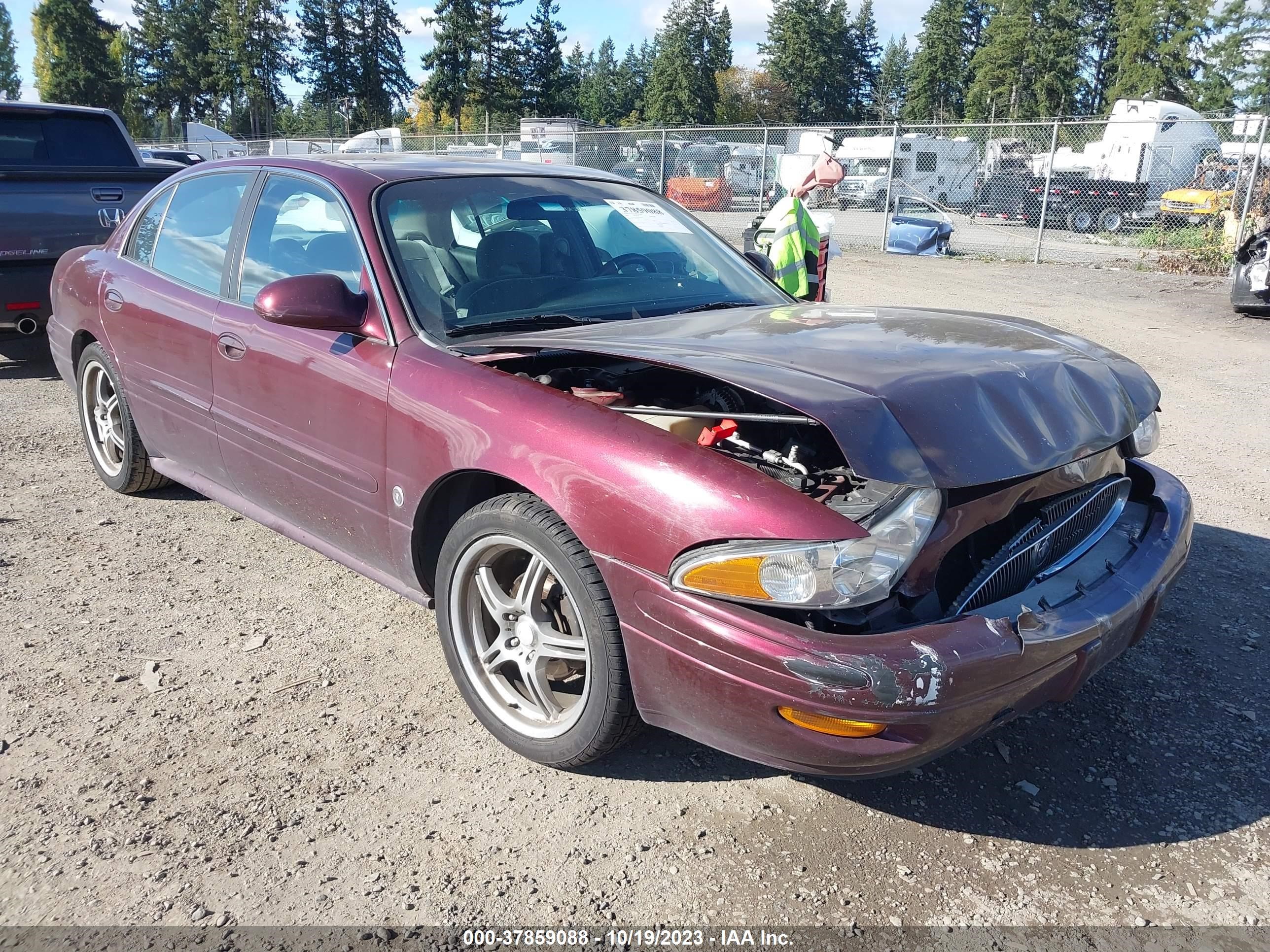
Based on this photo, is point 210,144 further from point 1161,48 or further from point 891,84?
point 891,84

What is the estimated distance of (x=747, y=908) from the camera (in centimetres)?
222

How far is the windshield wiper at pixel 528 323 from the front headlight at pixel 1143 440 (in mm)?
1776

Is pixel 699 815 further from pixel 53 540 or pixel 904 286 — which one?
pixel 904 286

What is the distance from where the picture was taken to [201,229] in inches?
159

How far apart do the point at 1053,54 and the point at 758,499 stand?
77.8 m

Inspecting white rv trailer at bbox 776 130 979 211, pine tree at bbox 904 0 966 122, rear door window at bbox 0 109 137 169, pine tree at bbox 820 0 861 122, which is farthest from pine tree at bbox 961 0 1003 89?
rear door window at bbox 0 109 137 169

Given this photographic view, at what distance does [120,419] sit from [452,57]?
6306cm

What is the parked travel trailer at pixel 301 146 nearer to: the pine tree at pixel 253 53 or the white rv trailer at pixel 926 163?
the white rv trailer at pixel 926 163

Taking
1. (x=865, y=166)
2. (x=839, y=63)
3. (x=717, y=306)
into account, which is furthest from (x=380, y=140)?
(x=839, y=63)

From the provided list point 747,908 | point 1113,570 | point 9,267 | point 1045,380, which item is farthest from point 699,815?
point 9,267

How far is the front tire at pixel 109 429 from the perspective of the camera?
14.8 feet

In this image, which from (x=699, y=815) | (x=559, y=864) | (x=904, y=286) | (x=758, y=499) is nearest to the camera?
(x=758, y=499)

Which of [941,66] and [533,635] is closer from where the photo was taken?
[533,635]

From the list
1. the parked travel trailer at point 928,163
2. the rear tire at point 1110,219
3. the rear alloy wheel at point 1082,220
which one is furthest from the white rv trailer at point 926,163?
the rear tire at point 1110,219
